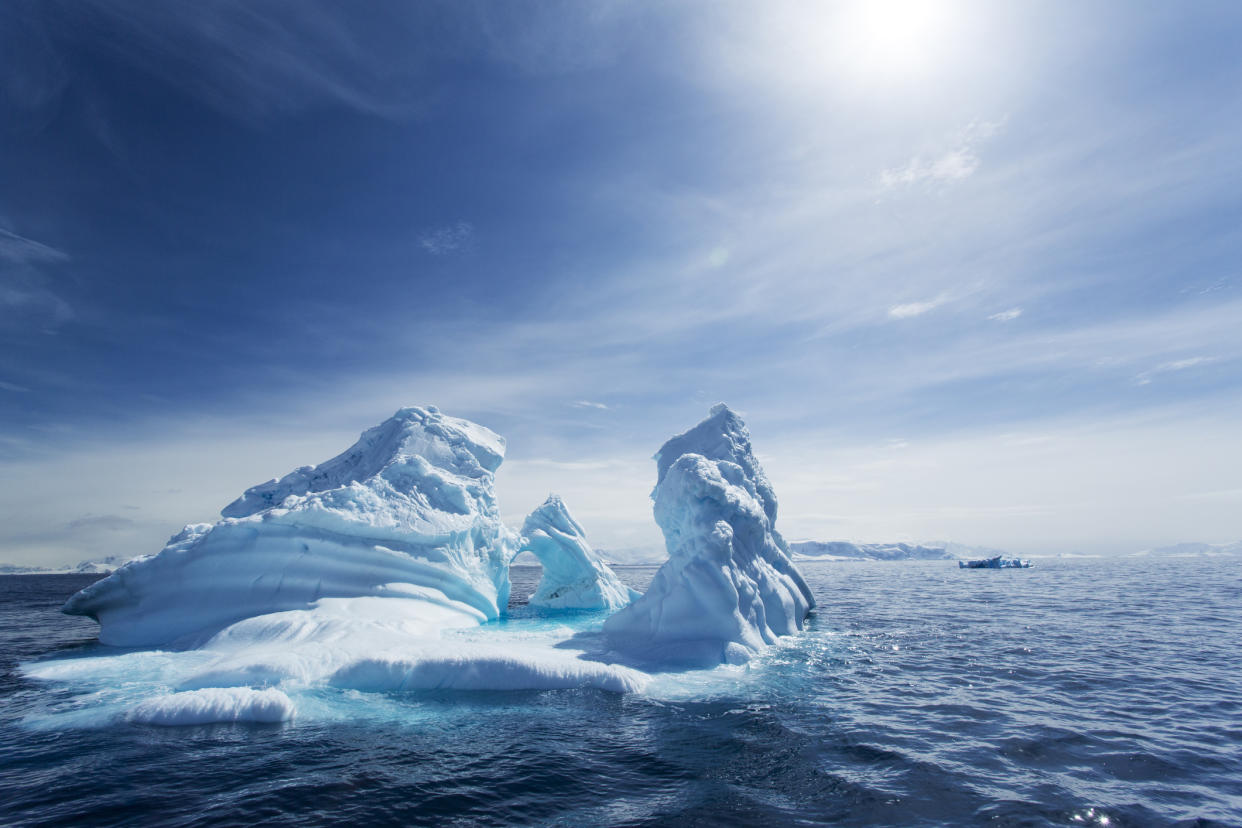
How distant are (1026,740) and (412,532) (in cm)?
2072

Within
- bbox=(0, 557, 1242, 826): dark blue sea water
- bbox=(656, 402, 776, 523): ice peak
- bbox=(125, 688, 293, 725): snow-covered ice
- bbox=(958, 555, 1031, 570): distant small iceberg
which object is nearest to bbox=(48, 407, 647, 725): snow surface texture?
bbox=(125, 688, 293, 725): snow-covered ice

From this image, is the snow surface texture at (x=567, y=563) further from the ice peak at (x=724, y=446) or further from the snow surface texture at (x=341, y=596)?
the ice peak at (x=724, y=446)

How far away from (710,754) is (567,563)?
2511 cm

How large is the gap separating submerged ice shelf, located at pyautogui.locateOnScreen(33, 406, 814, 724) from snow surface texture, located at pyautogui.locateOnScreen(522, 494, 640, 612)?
12.9 feet

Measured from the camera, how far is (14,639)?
23.7 m

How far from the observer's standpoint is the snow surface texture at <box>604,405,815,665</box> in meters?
17.9

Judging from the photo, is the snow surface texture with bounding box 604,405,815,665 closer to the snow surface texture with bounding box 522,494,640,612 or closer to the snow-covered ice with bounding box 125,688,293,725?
the snow surface texture with bounding box 522,494,640,612

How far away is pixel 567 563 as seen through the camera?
35.0 metres

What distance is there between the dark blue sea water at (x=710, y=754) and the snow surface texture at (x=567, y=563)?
17.8 meters

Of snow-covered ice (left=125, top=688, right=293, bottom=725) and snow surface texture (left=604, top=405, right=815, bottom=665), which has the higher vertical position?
snow surface texture (left=604, top=405, right=815, bottom=665)

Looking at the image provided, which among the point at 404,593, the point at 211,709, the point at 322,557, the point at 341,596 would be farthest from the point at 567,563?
the point at 211,709

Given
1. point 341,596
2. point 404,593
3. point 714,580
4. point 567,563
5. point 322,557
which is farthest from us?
point 567,563

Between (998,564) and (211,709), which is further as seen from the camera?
(998,564)

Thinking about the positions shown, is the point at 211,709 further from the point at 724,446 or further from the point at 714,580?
the point at 724,446
